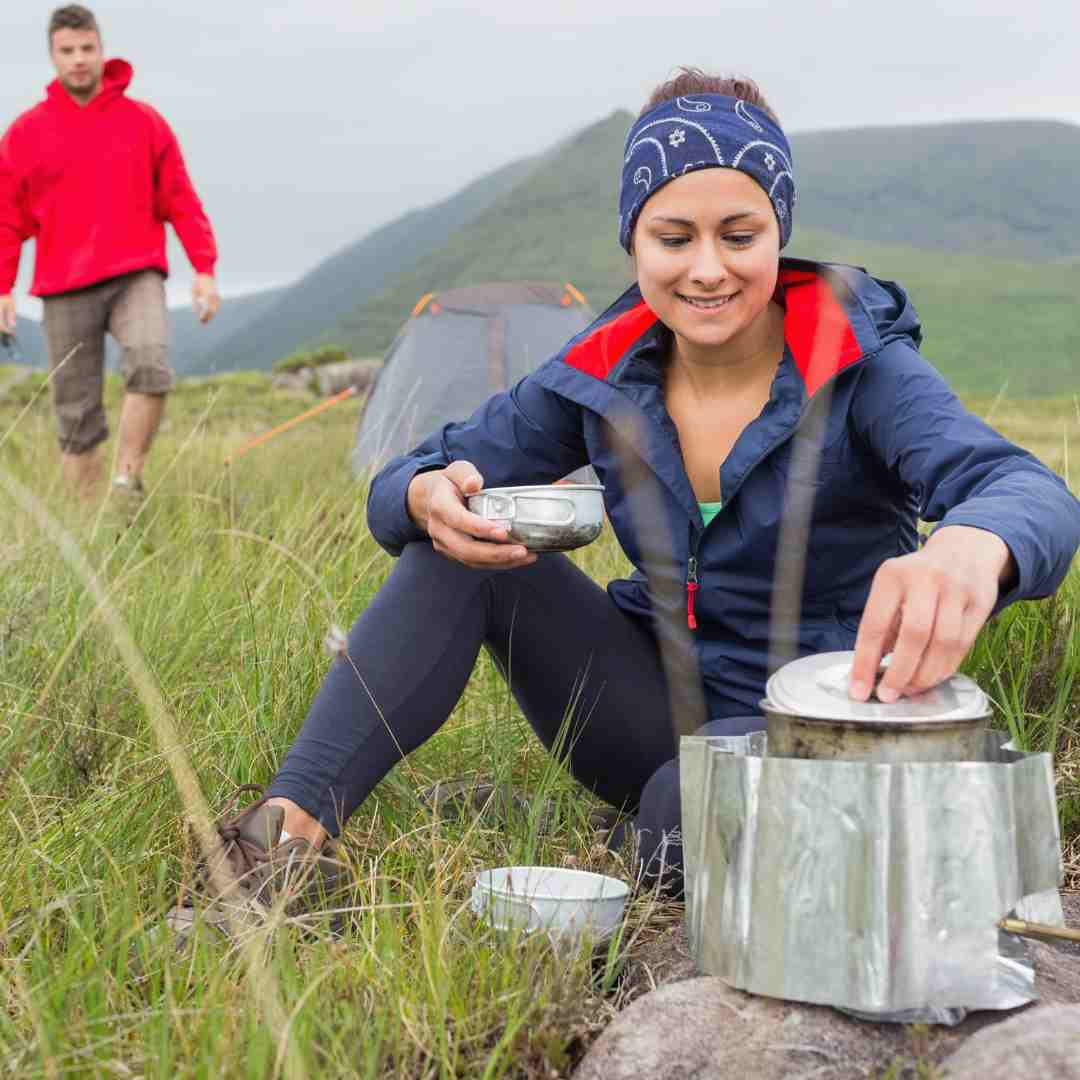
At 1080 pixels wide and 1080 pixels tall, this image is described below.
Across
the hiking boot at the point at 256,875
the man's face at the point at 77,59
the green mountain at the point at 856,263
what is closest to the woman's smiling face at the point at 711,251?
the green mountain at the point at 856,263

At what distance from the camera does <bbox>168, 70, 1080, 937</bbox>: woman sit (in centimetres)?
186

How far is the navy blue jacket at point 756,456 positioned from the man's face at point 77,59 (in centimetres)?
438

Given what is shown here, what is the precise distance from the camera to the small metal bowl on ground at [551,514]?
1679 mm

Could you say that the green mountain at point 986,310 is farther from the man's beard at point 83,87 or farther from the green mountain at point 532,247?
the man's beard at point 83,87

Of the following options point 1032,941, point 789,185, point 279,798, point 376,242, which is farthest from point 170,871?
point 376,242

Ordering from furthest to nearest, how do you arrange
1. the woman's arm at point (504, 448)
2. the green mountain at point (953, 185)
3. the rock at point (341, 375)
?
the green mountain at point (953, 185), the rock at point (341, 375), the woman's arm at point (504, 448)

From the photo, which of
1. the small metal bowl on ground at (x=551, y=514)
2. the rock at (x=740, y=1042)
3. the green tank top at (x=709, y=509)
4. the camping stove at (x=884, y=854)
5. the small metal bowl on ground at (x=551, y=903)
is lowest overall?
the small metal bowl on ground at (x=551, y=903)

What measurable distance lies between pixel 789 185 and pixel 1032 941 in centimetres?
111

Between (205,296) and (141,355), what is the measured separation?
0.43 meters

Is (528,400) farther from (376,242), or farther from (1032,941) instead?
(376,242)

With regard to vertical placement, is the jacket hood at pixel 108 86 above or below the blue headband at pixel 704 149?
above

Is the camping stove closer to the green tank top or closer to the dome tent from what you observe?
the green tank top

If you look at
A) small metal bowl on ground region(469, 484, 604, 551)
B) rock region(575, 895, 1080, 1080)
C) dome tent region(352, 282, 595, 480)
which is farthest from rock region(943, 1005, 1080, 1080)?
Result: dome tent region(352, 282, 595, 480)

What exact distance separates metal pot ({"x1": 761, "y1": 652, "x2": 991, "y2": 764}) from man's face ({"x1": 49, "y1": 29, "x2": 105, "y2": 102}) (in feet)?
17.6
